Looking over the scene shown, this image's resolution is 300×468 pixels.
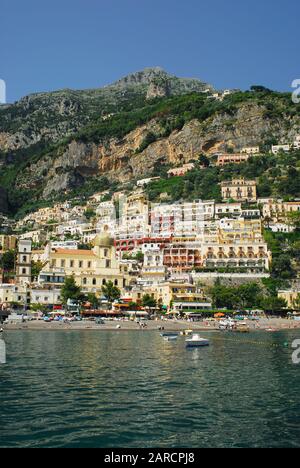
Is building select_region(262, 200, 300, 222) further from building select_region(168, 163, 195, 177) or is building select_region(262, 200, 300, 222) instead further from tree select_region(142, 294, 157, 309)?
tree select_region(142, 294, 157, 309)

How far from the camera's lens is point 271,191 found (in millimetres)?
134125

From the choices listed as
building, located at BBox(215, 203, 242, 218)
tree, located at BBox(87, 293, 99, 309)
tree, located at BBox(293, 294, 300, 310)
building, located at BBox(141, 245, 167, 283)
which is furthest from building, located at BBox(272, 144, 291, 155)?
tree, located at BBox(87, 293, 99, 309)

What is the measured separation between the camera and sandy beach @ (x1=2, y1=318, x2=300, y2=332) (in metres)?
69.9

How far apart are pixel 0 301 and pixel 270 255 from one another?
160 feet

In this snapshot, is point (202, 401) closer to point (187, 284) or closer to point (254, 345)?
point (254, 345)

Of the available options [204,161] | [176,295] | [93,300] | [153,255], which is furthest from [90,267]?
[204,161]

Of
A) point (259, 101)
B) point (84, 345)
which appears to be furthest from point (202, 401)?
point (259, 101)

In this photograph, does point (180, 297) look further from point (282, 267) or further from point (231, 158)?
point (231, 158)

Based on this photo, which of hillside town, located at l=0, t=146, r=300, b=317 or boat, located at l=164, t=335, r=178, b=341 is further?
hillside town, located at l=0, t=146, r=300, b=317

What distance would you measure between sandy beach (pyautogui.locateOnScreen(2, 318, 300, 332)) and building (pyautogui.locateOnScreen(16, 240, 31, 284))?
21184 mm

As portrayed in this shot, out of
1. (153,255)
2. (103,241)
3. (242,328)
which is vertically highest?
(103,241)

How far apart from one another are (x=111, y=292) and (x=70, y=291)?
6.85m

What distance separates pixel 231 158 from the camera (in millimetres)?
157125

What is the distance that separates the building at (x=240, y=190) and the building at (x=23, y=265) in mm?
55943
